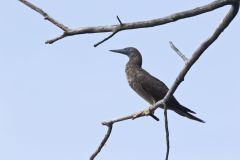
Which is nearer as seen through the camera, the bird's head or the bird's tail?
the bird's tail

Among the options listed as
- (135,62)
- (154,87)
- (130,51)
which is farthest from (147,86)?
(130,51)

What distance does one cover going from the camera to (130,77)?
10.0 meters

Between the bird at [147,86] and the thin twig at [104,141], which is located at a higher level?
the thin twig at [104,141]

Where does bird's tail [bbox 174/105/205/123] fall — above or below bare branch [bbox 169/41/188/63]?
below

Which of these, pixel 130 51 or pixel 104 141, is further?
pixel 130 51

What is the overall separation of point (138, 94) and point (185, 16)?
18.4 ft

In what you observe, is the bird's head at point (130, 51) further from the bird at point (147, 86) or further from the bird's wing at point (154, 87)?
the bird's wing at point (154, 87)

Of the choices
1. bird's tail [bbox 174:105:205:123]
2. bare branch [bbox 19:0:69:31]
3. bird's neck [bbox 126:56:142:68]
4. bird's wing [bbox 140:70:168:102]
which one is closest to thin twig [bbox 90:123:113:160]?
bare branch [bbox 19:0:69:31]

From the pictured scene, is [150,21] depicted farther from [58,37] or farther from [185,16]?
[58,37]

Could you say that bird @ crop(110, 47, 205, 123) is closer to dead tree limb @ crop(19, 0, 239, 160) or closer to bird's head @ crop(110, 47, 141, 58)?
bird's head @ crop(110, 47, 141, 58)

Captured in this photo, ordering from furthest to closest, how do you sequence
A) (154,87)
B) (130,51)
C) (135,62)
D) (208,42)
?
(130,51) < (135,62) < (154,87) < (208,42)

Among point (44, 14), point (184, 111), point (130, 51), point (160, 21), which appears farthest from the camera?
point (130, 51)

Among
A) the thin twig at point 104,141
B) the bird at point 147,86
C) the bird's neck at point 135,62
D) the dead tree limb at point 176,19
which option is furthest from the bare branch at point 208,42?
the bird's neck at point 135,62

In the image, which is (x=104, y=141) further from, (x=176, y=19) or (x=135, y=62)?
(x=135, y=62)
